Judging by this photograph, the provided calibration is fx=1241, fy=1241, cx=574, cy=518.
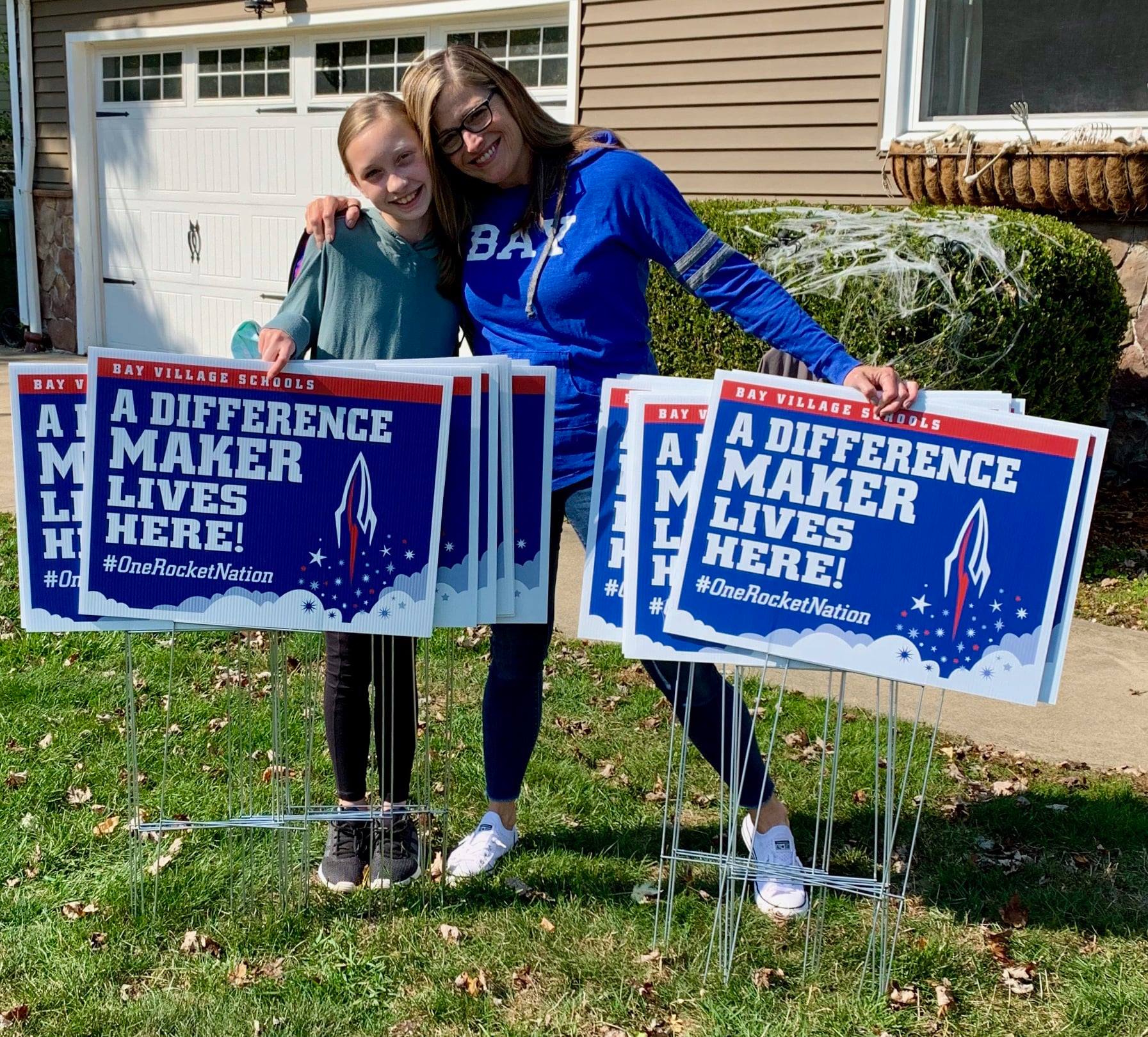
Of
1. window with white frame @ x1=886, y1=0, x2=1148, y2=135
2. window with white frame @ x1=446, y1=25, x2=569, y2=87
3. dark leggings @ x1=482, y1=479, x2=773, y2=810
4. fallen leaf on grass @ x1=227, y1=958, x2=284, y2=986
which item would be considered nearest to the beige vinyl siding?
window with white frame @ x1=886, y1=0, x2=1148, y2=135

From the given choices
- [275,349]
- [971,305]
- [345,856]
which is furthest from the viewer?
[971,305]

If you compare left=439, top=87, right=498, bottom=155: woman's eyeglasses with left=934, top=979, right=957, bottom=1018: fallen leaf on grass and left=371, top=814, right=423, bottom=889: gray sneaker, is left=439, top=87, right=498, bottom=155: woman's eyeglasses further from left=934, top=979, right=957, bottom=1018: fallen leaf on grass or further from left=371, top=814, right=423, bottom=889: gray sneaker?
left=934, top=979, right=957, bottom=1018: fallen leaf on grass

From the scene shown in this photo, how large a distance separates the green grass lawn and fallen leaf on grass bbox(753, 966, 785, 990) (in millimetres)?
11

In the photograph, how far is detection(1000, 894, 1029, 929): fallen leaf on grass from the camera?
288 cm

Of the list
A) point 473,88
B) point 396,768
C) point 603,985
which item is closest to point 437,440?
point 473,88

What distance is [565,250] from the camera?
2613mm

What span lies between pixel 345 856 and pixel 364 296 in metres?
1.35

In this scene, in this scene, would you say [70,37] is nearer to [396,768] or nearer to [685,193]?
[685,193]

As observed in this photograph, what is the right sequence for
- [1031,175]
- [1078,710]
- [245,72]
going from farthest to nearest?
[245,72] < [1031,175] < [1078,710]

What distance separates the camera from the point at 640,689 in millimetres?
4277

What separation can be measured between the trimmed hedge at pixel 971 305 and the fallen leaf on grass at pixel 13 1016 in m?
3.43

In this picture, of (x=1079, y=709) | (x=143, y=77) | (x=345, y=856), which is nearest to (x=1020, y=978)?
(x=345, y=856)

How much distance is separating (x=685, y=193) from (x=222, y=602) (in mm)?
5535

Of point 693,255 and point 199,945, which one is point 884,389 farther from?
point 199,945
